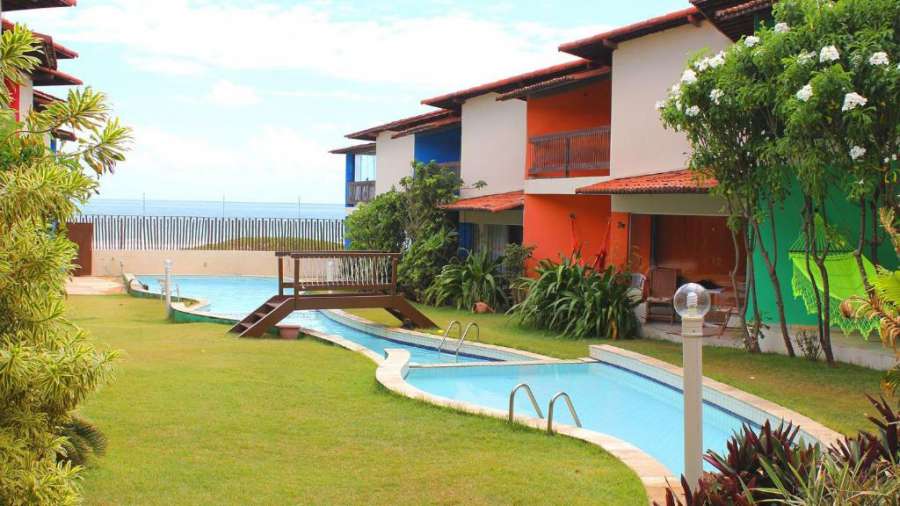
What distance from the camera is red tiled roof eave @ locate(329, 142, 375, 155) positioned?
34875 millimetres

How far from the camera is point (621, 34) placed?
17812mm

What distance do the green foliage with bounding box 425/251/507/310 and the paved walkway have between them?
9.20 meters

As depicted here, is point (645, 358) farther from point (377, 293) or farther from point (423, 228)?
point (423, 228)

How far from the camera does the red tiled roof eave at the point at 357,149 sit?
34.9m

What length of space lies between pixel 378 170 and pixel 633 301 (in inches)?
679

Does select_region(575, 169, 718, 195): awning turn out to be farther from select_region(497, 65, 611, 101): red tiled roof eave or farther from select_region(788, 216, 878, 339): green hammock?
select_region(497, 65, 611, 101): red tiled roof eave

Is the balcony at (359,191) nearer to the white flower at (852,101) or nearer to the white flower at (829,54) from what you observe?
the white flower at (829,54)

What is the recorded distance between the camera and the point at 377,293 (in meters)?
17.8

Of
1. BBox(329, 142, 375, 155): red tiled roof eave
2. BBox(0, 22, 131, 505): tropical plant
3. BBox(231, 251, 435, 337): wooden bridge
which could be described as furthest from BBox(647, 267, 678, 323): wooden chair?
BBox(329, 142, 375, 155): red tiled roof eave

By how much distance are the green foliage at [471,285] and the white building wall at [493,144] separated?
9.65ft

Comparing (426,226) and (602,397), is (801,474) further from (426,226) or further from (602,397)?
(426,226)

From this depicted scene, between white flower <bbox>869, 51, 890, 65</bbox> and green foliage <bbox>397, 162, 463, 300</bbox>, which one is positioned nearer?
white flower <bbox>869, 51, 890, 65</bbox>

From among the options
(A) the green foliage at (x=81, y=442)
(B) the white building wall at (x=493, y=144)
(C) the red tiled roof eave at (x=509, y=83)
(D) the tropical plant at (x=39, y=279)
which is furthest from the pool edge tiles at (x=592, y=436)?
(B) the white building wall at (x=493, y=144)

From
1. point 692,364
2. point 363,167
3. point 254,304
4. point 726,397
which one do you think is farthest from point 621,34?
point 363,167
